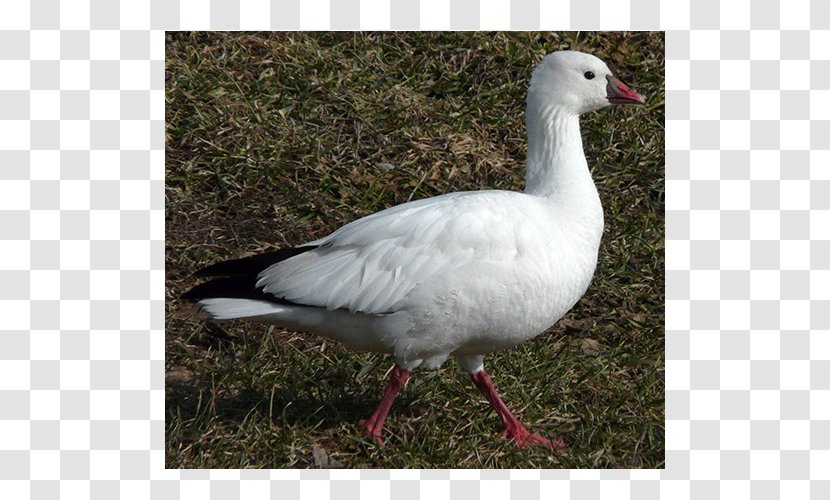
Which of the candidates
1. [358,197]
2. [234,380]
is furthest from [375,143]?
[234,380]

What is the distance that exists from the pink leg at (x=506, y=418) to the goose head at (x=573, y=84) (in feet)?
4.20

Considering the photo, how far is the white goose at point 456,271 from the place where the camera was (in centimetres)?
424

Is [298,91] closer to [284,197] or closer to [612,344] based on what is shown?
[284,197]

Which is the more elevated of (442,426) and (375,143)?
(375,143)

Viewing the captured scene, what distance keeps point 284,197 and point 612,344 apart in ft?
7.16

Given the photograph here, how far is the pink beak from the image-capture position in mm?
4777

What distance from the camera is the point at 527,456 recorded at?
4551mm

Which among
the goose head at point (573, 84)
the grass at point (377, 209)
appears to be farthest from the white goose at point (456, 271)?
the grass at point (377, 209)

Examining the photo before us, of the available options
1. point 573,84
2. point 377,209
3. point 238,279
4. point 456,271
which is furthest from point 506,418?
point 377,209

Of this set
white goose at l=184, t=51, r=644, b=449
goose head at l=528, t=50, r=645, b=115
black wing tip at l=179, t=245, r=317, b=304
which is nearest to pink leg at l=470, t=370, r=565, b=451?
white goose at l=184, t=51, r=644, b=449

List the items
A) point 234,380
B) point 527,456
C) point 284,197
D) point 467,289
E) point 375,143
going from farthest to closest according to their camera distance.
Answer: point 375,143
point 284,197
point 234,380
point 527,456
point 467,289

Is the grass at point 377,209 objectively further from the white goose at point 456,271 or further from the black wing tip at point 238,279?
the black wing tip at point 238,279

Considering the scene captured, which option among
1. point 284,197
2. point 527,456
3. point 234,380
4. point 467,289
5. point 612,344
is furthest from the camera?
point 284,197

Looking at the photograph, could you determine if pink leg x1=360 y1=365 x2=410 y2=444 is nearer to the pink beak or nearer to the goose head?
the goose head
